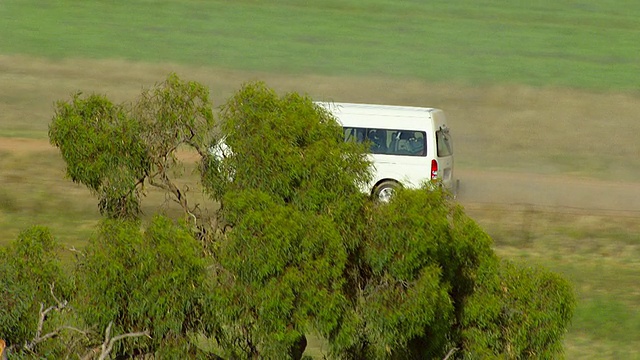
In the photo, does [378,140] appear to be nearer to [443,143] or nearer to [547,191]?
[443,143]

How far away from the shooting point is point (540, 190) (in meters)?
27.6

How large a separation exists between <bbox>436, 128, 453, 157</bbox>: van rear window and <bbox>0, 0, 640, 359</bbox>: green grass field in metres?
1.54

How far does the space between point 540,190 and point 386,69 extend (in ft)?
33.1

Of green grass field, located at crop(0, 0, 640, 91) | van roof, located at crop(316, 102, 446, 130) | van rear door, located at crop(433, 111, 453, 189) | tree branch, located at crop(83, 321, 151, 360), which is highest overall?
green grass field, located at crop(0, 0, 640, 91)

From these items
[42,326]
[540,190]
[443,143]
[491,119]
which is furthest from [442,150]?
[42,326]

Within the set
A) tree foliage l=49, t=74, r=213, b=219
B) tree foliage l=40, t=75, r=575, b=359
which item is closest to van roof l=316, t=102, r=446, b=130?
tree foliage l=40, t=75, r=575, b=359

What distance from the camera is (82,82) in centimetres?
3597

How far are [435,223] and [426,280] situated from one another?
21.0 inches

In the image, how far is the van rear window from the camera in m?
24.1

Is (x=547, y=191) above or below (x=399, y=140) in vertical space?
below

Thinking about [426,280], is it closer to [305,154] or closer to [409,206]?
[409,206]

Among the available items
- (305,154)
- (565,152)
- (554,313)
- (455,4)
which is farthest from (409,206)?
(455,4)

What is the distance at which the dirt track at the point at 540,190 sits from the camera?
26438mm

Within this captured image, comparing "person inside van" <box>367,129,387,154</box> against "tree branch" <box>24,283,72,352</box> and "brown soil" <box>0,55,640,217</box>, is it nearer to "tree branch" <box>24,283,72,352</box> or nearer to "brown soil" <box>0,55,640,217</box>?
"brown soil" <box>0,55,640,217</box>
